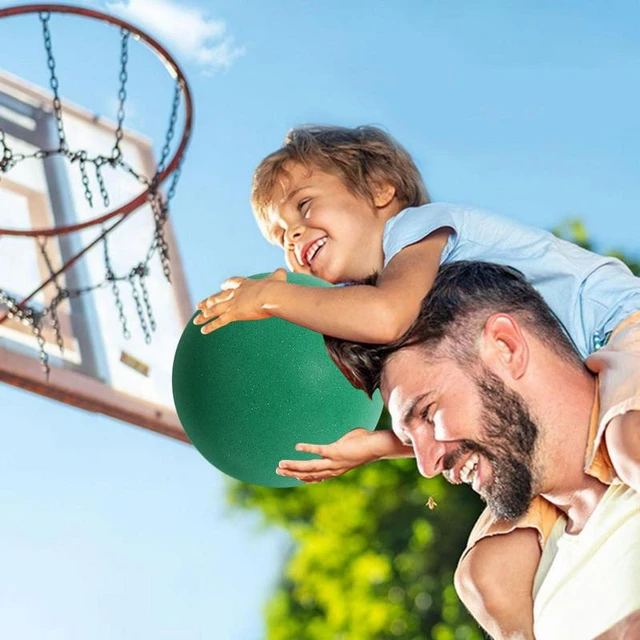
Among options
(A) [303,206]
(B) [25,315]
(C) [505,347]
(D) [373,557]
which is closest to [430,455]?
(C) [505,347]

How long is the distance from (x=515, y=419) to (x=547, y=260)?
14.9 inches

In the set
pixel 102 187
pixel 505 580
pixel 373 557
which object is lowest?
pixel 373 557

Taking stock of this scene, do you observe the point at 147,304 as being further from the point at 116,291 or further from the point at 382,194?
the point at 382,194

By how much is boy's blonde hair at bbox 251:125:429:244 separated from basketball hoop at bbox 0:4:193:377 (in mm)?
2285

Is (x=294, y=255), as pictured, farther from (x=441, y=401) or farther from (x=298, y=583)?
(x=298, y=583)

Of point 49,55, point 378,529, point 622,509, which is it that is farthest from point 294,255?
point 378,529

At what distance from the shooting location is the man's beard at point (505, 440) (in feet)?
6.88

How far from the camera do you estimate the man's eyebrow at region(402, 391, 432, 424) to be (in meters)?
2.11

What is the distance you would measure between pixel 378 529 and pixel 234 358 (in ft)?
17.1

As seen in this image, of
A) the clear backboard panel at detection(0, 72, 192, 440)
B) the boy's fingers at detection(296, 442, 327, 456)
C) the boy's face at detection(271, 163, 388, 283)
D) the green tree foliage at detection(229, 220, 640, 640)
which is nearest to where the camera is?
the boy's fingers at detection(296, 442, 327, 456)

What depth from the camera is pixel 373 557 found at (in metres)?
7.41

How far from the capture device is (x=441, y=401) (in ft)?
6.90

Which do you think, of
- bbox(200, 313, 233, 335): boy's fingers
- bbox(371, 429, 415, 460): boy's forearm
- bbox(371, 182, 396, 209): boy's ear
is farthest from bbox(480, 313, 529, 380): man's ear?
bbox(371, 182, 396, 209): boy's ear

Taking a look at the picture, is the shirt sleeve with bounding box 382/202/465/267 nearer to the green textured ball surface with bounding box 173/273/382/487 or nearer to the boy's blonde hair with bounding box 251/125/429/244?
the green textured ball surface with bounding box 173/273/382/487
